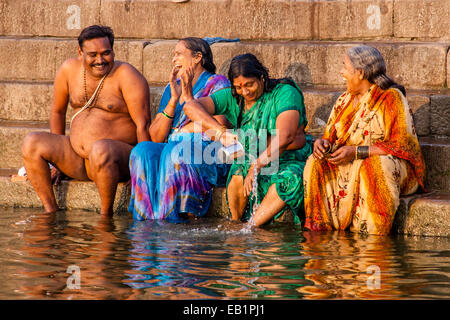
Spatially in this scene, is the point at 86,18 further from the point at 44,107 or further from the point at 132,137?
the point at 132,137

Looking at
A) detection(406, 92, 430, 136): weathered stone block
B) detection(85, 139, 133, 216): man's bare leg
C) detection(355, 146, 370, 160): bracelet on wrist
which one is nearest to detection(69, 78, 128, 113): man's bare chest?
detection(85, 139, 133, 216): man's bare leg

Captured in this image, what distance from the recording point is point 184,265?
546 cm

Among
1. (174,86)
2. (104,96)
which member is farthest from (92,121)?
(174,86)

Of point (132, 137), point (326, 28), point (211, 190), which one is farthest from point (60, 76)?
point (326, 28)

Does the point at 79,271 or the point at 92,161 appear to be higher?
the point at 92,161

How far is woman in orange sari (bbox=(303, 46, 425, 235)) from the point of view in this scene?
258 inches

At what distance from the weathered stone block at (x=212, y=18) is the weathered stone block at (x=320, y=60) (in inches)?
13.7

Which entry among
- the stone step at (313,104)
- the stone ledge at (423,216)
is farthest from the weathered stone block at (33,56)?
the stone ledge at (423,216)

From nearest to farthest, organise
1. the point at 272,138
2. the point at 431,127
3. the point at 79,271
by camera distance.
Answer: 1. the point at 79,271
2. the point at 272,138
3. the point at 431,127

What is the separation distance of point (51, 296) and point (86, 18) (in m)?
5.76

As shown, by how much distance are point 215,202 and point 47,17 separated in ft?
12.8

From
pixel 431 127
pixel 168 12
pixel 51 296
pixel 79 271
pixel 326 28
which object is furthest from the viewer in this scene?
pixel 168 12

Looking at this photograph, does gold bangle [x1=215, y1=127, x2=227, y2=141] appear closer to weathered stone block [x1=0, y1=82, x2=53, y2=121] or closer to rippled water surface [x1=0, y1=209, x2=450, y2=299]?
rippled water surface [x1=0, y1=209, x2=450, y2=299]

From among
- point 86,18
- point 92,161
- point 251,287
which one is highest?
point 86,18
